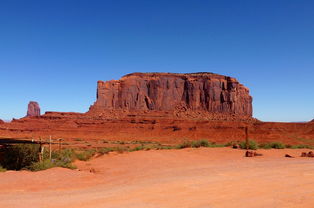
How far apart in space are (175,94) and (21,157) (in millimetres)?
85398

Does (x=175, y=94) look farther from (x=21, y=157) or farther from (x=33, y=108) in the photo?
(x=21, y=157)

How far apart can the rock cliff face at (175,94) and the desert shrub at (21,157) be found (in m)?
79.3

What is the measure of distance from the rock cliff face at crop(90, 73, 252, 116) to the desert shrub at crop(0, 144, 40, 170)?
79.3 m

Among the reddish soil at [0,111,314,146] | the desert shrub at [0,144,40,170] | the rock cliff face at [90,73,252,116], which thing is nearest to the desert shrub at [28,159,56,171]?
the desert shrub at [0,144,40,170]

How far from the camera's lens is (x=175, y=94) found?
96875 millimetres

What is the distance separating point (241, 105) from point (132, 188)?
94.8m

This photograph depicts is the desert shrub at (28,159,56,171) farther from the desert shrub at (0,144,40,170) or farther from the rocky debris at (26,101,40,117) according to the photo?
the rocky debris at (26,101,40,117)

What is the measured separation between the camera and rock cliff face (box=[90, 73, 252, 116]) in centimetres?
9325

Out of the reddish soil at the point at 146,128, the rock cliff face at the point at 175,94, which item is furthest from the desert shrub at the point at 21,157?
the rock cliff face at the point at 175,94

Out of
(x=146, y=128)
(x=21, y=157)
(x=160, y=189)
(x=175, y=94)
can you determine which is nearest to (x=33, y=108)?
(x=175, y=94)

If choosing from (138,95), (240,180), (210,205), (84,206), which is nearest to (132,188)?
(84,206)

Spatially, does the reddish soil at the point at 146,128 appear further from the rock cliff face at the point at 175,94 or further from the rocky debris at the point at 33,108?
the rocky debris at the point at 33,108

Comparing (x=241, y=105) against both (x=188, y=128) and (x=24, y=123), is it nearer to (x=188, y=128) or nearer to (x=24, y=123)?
(x=188, y=128)

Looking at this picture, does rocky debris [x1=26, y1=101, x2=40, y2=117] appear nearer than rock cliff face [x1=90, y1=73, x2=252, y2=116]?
No
